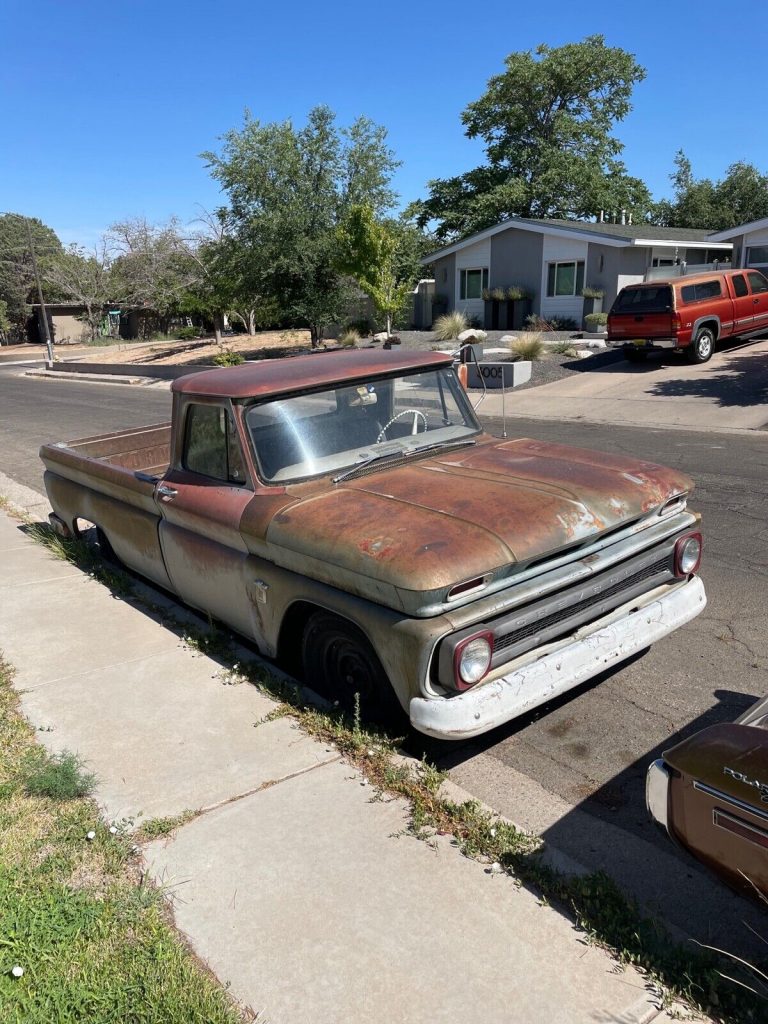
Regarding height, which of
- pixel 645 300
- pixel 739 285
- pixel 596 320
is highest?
pixel 739 285

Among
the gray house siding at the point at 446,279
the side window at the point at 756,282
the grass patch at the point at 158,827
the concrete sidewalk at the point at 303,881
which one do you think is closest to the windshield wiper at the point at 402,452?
the concrete sidewalk at the point at 303,881

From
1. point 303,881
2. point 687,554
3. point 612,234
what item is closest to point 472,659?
point 303,881

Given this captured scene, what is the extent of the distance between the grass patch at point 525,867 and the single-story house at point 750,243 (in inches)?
978

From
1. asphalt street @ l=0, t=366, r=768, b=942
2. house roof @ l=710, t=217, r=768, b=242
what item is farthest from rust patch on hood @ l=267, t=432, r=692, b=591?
house roof @ l=710, t=217, r=768, b=242

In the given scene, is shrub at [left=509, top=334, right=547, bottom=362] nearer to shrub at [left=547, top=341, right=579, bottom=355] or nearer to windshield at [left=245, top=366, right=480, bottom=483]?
shrub at [left=547, top=341, right=579, bottom=355]

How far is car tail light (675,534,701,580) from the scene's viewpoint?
3.92 metres

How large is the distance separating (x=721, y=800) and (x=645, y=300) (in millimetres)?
16756

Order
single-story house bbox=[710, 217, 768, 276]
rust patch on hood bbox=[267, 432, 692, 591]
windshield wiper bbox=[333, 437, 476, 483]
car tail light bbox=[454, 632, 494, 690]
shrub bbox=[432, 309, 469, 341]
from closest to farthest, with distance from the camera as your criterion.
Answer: car tail light bbox=[454, 632, 494, 690]
rust patch on hood bbox=[267, 432, 692, 591]
windshield wiper bbox=[333, 437, 476, 483]
single-story house bbox=[710, 217, 768, 276]
shrub bbox=[432, 309, 469, 341]

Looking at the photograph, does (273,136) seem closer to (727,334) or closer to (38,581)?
(727,334)

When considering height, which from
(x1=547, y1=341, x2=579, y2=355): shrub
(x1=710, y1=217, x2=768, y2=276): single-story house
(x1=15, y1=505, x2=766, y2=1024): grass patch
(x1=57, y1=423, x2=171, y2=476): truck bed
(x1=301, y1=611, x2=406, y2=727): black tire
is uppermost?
(x1=710, y1=217, x2=768, y2=276): single-story house

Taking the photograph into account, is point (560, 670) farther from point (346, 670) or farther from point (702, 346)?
point (702, 346)

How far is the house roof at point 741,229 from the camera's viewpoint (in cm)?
2364

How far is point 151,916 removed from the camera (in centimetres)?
260

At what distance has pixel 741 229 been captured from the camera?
24.3 m
